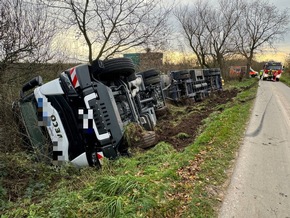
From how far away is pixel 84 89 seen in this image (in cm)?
396

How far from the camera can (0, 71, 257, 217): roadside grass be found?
276cm

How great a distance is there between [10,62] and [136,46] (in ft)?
20.4

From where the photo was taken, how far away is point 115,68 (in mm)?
4344

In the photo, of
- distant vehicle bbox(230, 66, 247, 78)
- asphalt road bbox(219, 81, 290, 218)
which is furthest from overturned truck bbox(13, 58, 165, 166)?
distant vehicle bbox(230, 66, 247, 78)

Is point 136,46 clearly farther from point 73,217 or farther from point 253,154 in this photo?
point 73,217

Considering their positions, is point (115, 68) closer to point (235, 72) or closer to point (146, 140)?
point (146, 140)

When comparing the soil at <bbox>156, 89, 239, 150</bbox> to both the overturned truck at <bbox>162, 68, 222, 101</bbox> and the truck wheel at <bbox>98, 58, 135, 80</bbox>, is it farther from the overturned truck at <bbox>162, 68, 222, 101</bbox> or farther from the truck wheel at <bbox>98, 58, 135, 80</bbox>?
the overturned truck at <bbox>162, 68, 222, 101</bbox>

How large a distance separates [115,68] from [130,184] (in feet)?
6.59

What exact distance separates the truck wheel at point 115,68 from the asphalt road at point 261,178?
241 cm

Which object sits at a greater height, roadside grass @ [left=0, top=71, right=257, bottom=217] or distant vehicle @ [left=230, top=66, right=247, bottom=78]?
Answer: roadside grass @ [left=0, top=71, right=257, bottom=217]

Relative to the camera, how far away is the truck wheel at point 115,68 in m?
4.30

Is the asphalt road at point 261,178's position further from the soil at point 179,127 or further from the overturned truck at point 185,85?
the overturned truck at point 185,85

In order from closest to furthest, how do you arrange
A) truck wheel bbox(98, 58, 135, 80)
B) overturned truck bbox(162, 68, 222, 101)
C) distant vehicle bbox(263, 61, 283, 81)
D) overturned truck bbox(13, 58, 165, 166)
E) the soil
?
1. overturned truck bbox(13, 58, 165, 166)
2. truck wheel bbox(98, 58, 135, 80)
3. the soil
4. overturned truck bbox(162, 68, 222, 101)
5. distant vehicle bbox(263, 61, 283, 81)

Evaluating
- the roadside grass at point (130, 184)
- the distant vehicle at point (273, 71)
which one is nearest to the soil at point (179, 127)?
the roadside grass at point (130, 184)
